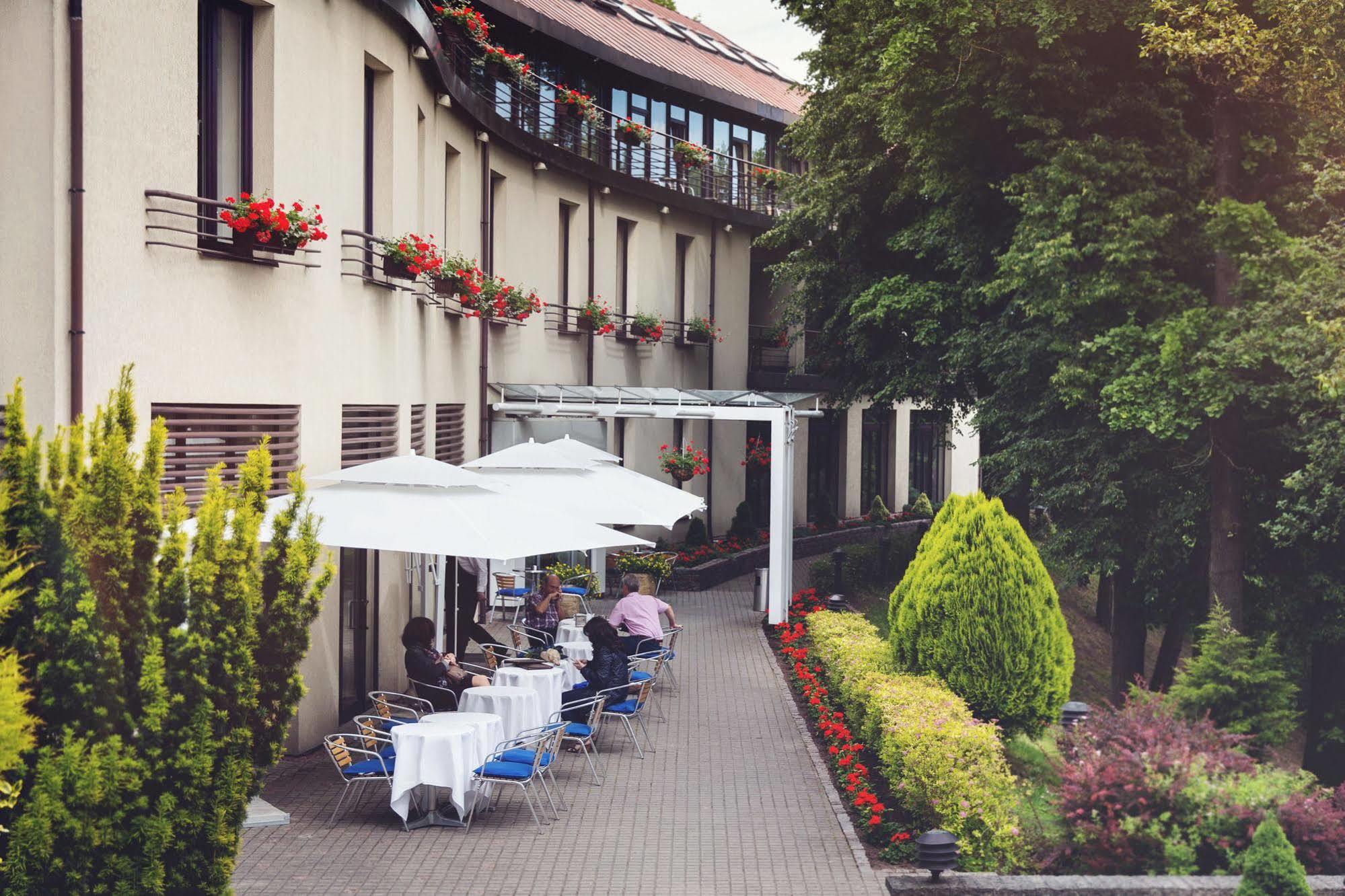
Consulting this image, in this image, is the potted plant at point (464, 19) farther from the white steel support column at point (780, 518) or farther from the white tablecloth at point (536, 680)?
the white tablecloth at point (536, 680)

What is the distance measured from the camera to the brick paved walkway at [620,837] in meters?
9.51

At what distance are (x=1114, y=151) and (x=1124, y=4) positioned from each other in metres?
1.96

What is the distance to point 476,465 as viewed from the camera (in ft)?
58.0

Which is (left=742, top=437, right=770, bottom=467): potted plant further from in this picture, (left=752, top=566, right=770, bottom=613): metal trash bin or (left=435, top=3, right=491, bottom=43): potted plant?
(left=435, top=3, right=491, bottom=43): potted plant

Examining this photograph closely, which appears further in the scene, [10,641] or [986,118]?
[986,118]

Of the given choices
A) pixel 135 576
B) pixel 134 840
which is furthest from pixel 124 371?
pixel 134 840

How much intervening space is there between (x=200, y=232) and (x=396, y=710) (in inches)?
199

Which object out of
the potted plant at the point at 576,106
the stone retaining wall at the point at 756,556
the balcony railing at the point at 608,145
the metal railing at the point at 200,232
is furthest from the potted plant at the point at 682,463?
the metal railing at the point at 200,232

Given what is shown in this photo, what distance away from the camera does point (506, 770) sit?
10.8 m

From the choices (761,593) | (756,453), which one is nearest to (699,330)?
(756,453)

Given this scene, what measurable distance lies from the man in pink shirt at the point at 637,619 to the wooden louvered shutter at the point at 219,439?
4967 millimetres

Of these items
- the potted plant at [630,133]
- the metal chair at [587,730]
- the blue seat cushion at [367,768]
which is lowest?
the metal chair at [587,730]

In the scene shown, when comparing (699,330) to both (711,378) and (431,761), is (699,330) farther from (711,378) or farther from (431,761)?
(431,761)

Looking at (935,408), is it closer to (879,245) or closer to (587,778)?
(879,245)
